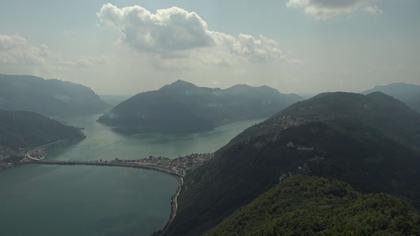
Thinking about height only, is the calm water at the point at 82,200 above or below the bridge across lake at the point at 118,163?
below

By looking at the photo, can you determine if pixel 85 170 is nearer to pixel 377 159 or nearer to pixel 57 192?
pixel 57 192

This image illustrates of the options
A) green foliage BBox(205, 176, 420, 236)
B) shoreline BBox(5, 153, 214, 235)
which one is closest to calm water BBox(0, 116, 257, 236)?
shoreline BBox(5, 153, 214, 235)

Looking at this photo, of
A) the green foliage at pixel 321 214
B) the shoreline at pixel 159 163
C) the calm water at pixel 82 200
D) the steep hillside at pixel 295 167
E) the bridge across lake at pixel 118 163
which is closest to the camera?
the green foliage at pixel 321 214

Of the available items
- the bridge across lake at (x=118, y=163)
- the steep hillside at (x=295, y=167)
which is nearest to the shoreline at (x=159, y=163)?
the bridge across lake at (x=118, y=163)

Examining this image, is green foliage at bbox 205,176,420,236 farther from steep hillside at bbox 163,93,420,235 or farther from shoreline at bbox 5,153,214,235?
shoreline at bbox 5,153,214,235

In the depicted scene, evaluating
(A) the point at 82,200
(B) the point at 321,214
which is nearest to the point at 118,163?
(A) the point at 82,200

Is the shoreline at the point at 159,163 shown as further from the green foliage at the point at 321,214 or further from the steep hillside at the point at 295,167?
the green foliage at the point at 321,214
